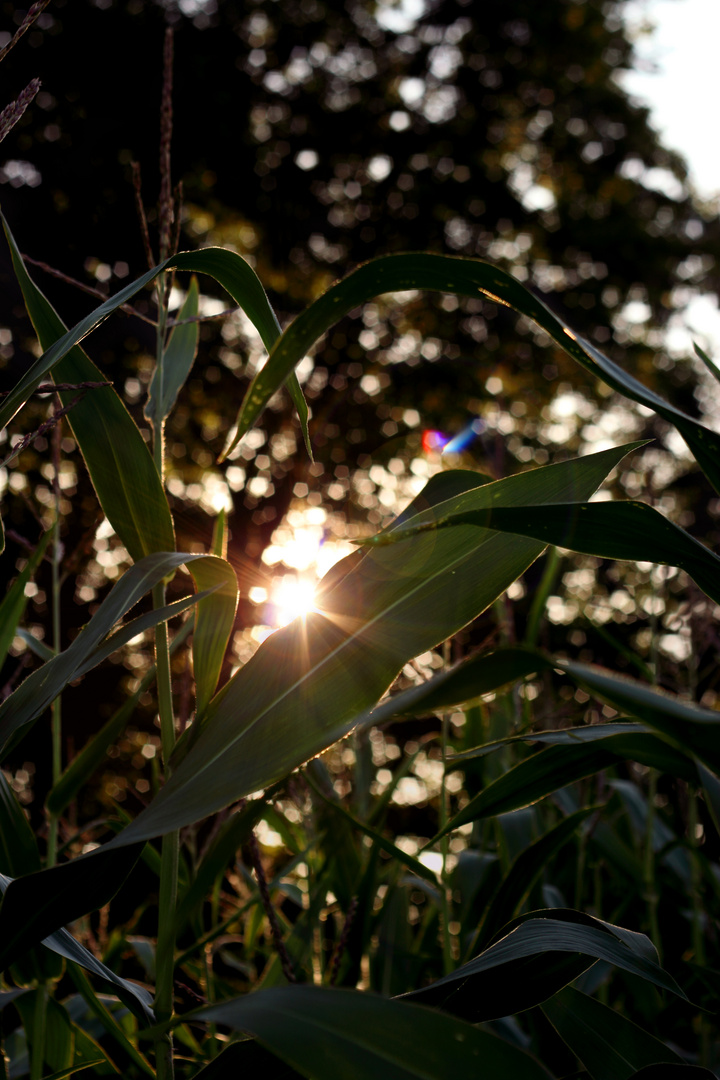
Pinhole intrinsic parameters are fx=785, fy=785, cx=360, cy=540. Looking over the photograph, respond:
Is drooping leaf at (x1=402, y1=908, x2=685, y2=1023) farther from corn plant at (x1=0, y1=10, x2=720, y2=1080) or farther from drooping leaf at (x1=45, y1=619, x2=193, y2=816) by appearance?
drooping leaf at (x1=45, y1=619, x2=193, y2=816)

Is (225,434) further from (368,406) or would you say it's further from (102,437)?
(102,437)

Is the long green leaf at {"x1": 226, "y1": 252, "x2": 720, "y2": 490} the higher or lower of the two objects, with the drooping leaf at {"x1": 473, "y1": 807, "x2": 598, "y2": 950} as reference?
higher

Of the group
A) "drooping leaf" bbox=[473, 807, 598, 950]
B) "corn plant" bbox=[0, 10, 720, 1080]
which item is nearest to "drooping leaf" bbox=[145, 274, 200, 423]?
"corn plant" bbox=[0, 10, 720, 1080]

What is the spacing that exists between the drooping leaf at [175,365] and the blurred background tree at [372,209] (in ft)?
17.4

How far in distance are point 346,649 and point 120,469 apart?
24 cm

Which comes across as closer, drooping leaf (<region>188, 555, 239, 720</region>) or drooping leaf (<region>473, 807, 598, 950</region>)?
drooping leaf (<region>188, 555, 239, 720</region>)

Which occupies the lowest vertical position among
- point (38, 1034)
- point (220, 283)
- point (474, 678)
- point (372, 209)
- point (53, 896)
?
point (38, 1034)

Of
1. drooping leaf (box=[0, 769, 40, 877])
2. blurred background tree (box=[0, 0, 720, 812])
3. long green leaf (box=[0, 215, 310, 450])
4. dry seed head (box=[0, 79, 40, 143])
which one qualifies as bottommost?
drooping leaf (box=[0, 769, 40, 877])

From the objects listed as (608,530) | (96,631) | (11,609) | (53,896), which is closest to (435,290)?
(608,530)

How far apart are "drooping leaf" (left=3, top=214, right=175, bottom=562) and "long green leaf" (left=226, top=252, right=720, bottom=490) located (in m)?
0.18

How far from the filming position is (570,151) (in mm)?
8766

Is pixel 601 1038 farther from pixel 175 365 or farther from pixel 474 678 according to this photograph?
pixel 175 365

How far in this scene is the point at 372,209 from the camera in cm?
823

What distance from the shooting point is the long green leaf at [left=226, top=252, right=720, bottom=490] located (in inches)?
15.3
